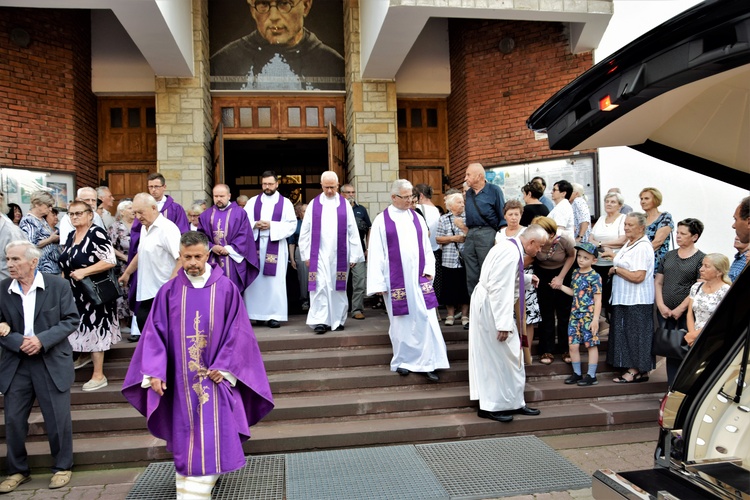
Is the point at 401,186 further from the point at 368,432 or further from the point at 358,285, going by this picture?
the point at 368,432

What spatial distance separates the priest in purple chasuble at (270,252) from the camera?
7449 mm

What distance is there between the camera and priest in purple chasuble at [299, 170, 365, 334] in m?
7.08

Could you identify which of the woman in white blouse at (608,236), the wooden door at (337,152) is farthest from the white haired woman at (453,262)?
the wooden door at (337,152)

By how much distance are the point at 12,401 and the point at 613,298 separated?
553cm

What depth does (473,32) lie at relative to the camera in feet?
36.0

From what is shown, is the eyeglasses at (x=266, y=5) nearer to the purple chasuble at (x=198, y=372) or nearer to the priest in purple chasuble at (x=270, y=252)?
the priest in purple chasuble at (x=270, y=252)

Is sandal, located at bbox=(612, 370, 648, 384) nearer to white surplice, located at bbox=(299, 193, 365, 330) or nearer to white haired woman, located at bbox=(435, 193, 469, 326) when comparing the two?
white haired woman, located at bbox=(435, 193, 469, 326)

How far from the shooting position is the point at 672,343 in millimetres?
5008

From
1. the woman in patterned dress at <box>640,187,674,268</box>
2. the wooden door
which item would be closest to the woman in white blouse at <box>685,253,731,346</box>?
the woman in patterned dress at <box>640,187,674,268</box>

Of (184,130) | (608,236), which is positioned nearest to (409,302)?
(608,236)

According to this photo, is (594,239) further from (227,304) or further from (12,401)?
(12,401)

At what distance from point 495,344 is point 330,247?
2755 millimetres

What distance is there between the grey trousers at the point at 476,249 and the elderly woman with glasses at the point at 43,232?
4584mm

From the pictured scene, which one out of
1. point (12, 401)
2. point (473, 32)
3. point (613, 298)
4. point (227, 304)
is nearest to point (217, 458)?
point (227, 304)
